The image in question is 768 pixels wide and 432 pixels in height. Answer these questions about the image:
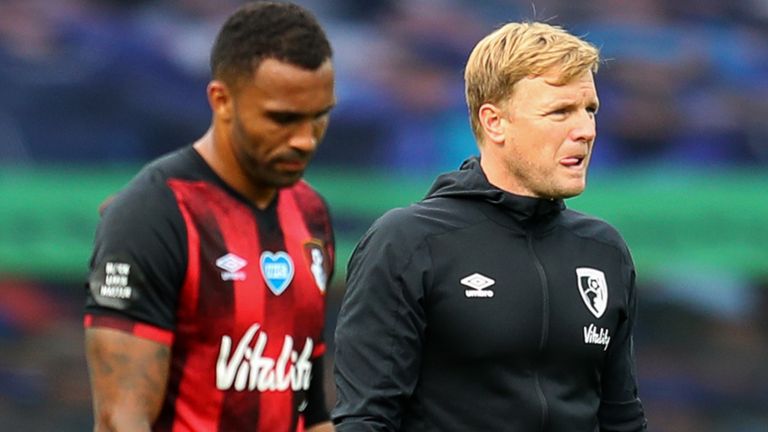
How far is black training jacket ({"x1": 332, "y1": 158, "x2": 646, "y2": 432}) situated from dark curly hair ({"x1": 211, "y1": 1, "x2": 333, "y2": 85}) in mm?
698

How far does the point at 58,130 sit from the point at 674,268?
3.30 meters

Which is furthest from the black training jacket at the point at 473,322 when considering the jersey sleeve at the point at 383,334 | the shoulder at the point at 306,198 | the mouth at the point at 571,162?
the shoulder at the point at 306,198

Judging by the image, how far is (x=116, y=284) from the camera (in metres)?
4.01

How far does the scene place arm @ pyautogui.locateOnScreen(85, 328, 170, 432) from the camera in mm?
3965

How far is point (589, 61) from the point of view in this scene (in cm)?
361

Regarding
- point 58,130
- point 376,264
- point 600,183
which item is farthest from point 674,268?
point 376,264

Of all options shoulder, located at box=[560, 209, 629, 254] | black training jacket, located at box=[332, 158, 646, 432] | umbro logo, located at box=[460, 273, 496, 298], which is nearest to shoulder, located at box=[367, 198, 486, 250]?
black training jacket, located at box=[332, 158, 646, 432]

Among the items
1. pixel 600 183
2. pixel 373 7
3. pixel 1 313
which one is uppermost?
pixel 373 7

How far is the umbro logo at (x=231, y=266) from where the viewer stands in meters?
4.15

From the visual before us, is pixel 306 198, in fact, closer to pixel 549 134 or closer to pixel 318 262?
pixel 318 262

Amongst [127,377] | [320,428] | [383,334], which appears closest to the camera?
[383,334]

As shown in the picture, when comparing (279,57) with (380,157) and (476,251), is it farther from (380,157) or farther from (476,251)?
(380,157)

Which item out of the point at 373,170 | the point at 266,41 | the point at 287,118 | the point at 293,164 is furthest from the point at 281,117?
the point at 373,170

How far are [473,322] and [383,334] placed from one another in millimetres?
192
